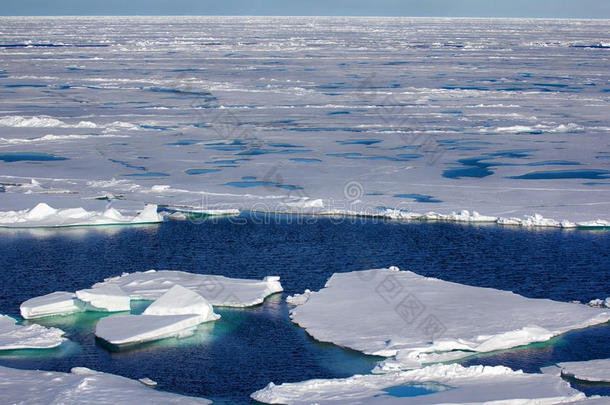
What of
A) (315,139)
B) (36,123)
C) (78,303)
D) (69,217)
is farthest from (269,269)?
(36,123)

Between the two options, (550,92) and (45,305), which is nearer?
(45,305)

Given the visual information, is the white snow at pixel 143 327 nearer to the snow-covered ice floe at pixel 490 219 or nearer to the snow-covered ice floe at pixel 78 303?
the snow-covered ice floe at pixel 78 303

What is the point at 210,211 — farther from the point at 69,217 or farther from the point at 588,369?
the point at 588,369

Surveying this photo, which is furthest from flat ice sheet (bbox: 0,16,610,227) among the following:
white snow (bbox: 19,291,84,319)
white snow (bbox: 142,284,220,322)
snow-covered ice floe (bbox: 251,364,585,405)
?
snow-covered ice floe (bbox: 251,364,585,405)

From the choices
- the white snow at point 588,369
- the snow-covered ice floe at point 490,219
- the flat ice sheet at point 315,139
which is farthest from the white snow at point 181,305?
the snow-covered ice floe at point 490,219

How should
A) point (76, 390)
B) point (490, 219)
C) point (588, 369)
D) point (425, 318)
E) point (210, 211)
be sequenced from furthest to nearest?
point (210, 211), point (490, 219), point (425, 318), point (588, 369), point (76, 390)

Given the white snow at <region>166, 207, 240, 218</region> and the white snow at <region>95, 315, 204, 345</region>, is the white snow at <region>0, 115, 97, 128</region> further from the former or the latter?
the white snow at <region>95, 315, 204, 345</region>

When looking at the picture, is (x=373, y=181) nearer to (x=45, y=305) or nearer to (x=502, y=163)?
(x=502, y=163)

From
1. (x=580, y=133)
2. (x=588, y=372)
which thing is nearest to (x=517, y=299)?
(x=588, y=372)
